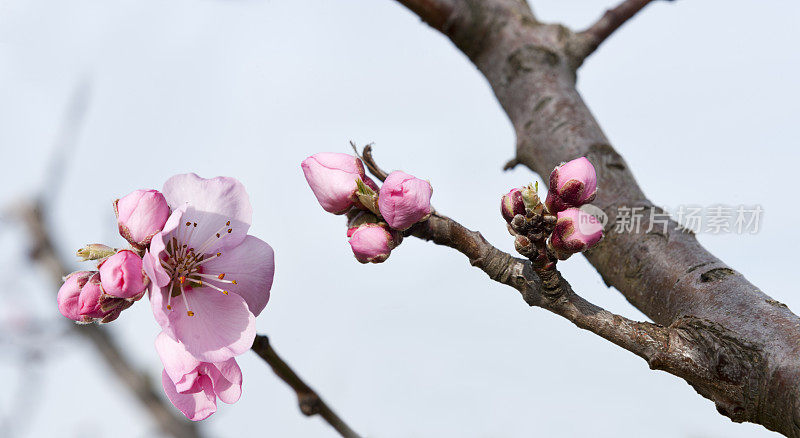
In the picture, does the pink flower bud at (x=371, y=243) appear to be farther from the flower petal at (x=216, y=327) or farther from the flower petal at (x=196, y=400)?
the flower petal at (x=196, y=400)

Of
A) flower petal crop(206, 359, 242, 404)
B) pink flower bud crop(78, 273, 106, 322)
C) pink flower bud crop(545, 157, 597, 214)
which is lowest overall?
flower petal crop(206, 359, 242, 404)

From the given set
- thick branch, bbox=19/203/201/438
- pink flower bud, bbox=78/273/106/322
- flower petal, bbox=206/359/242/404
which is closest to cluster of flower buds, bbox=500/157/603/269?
flower petal, bbox=206/359/242/404

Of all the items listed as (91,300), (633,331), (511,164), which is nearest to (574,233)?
(633,331)

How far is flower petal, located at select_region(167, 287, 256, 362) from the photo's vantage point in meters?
1.32

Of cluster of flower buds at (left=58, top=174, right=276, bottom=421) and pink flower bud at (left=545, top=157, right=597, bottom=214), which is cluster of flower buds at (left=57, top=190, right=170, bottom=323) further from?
pink flower bud at (left=545, top=157, right=597, bottom=214)

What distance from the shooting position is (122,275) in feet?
3.96

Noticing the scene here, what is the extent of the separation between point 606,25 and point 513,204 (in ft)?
5.54

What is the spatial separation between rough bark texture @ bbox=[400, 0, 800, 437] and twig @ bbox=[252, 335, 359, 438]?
74cm

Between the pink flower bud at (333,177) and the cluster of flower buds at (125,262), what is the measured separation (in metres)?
0.31

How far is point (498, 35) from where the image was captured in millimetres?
2566

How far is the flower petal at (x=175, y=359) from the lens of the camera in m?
1.32

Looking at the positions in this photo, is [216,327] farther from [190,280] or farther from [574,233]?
[574,233]

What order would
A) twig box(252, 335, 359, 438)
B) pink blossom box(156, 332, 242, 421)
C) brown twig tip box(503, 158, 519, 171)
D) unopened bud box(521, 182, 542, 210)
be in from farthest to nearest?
brown twig tip box(503, 158, 519, 171)
twig box(252, 335, 359, 438)
pink blossom box(156, 332, 242, 421)
unopened bud box(521, 182, 542, 210)

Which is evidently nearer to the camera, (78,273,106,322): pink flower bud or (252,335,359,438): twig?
(78,273,106,322): pink flower bud
